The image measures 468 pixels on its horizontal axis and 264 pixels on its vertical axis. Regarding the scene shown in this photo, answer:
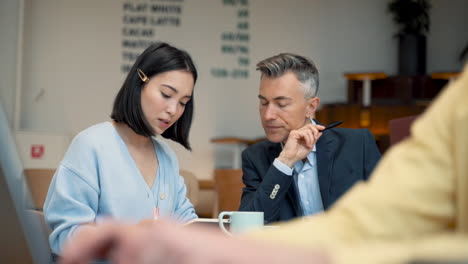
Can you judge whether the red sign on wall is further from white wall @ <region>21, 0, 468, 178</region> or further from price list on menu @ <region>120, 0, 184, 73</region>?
price list on menu @ <region>120, 0, 184, 73</region>

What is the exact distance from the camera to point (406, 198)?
68cm

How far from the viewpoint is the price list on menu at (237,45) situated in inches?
314

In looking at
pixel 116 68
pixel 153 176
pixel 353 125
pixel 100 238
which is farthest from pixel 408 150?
pixel 116 68

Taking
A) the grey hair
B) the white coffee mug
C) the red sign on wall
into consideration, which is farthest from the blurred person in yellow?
the red sign on wall

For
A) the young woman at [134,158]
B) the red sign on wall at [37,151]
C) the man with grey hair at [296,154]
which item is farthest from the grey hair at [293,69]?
the red sign on wall at [37,151]

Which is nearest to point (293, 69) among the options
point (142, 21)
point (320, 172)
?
point (320, 172)

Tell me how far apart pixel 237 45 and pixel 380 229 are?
7.46m

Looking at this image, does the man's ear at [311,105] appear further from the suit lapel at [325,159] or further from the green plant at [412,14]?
the green plant at [412,14]

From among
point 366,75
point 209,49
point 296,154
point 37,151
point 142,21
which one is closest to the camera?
point 296,154

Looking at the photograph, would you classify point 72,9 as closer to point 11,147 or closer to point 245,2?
point 245,2

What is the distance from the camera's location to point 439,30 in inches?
314

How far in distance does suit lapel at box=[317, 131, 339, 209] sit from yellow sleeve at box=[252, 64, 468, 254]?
1.48 metres

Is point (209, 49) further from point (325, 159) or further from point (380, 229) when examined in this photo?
point (380, 229)

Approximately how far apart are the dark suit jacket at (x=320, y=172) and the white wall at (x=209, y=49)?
17.5ft
